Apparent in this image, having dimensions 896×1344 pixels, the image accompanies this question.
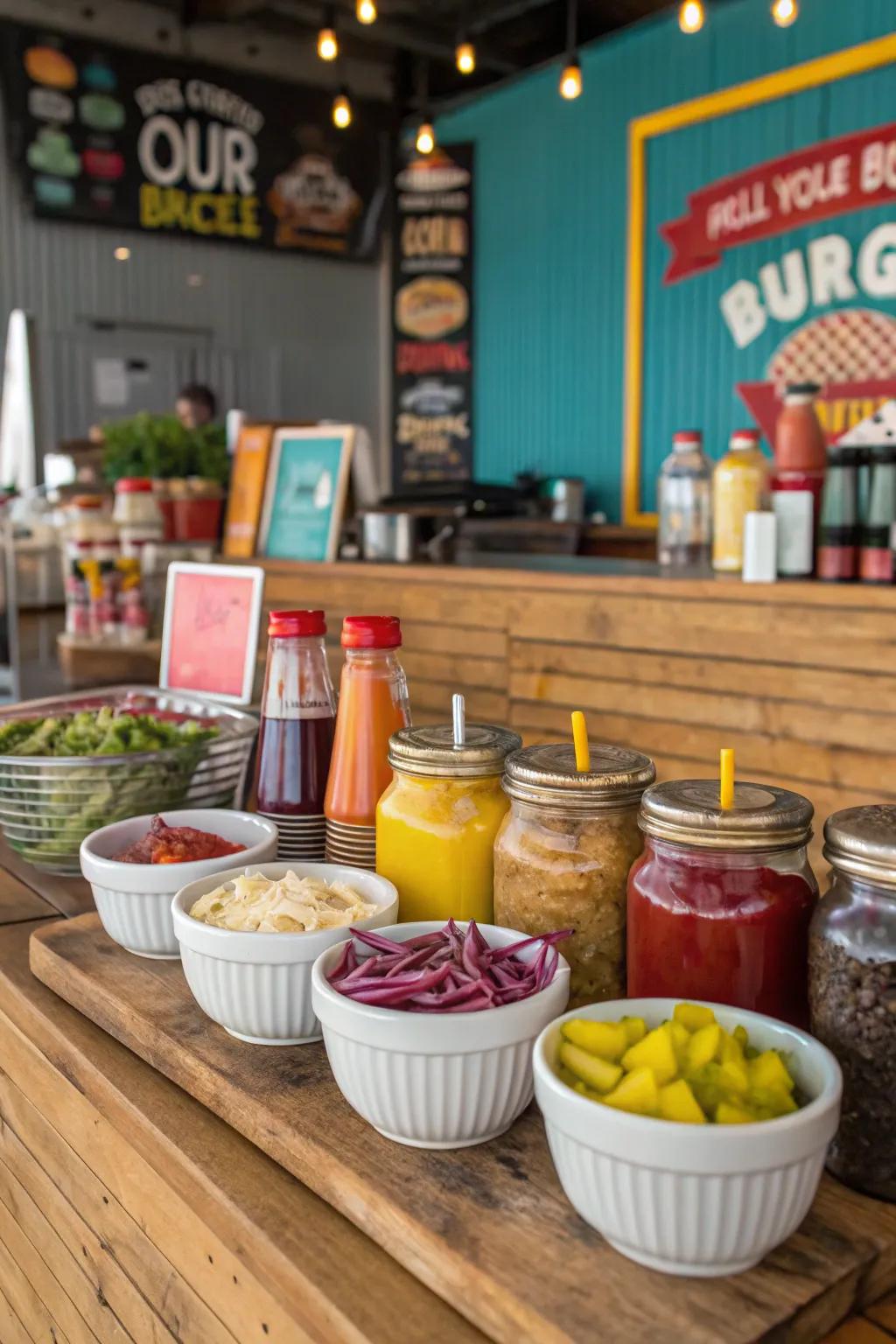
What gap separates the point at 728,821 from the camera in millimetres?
740

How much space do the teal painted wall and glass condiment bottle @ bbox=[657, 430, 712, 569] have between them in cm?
290

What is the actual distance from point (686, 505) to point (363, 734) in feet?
7.28

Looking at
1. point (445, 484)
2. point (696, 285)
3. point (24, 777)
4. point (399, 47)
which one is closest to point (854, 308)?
point (696, 285)

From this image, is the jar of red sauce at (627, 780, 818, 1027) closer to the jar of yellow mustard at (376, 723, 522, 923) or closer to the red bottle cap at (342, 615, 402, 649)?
the jar of yellow mustard at (376, 723, 522, 923)

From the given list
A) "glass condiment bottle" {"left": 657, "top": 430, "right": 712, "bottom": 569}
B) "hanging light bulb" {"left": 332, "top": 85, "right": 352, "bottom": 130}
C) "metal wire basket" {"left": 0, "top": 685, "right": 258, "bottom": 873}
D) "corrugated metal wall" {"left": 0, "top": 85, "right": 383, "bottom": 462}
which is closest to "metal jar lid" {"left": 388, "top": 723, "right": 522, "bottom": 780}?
"metal wire basket" {"left": 0, "top": 685, "right": 258, "bottom": 873}

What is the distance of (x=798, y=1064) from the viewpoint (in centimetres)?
68

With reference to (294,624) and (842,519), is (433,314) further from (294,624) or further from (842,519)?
(294,624)

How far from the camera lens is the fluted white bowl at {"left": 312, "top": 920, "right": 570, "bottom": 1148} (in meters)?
0.71

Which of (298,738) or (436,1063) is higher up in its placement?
(298,738)

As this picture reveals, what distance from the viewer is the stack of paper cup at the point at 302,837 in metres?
1.25

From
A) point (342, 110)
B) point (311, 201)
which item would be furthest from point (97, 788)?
point (311, 201)

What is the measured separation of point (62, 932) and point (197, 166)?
753 centimetres

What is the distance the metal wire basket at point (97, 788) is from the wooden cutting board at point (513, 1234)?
1.74 feet

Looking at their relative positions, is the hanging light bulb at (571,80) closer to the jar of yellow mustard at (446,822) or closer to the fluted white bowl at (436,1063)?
the jar of yellow mustard at (446,822)
